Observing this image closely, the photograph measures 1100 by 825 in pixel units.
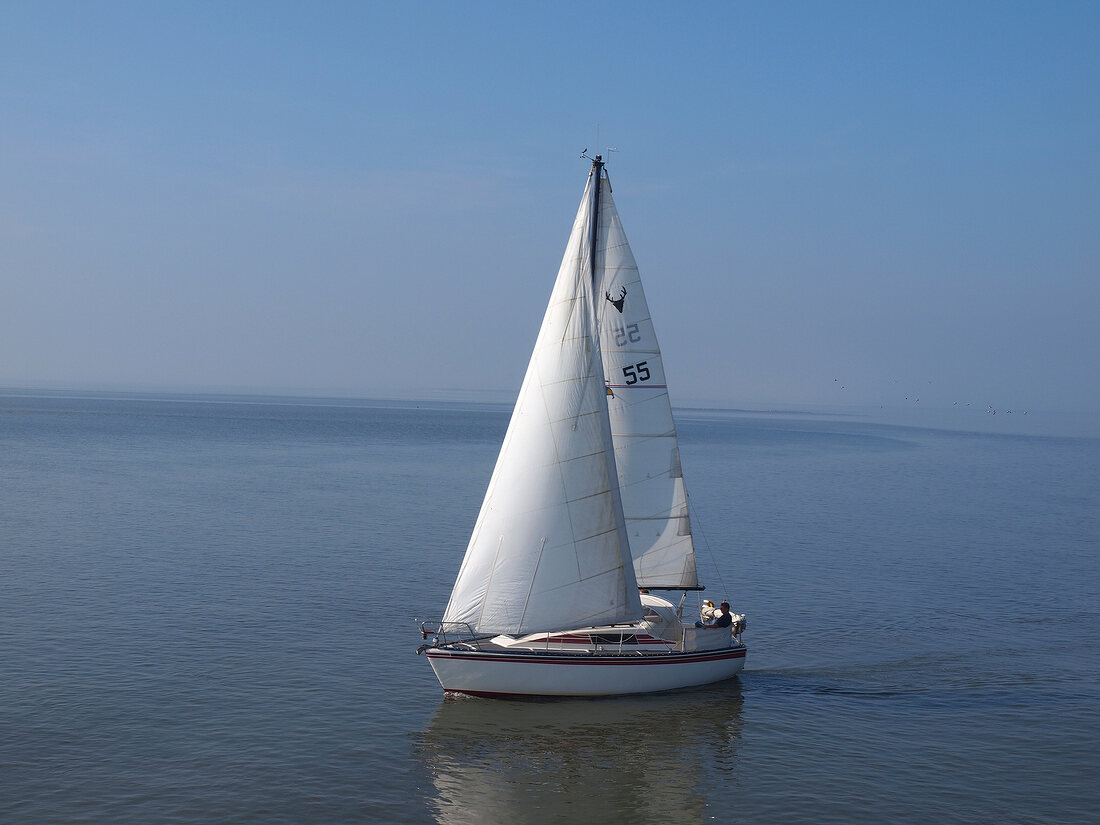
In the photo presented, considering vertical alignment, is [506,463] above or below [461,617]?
above

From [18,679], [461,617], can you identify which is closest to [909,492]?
[461,617]

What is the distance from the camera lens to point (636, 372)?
31.5 metres

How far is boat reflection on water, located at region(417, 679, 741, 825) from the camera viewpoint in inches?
925

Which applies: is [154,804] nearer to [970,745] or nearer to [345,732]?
[345,732]

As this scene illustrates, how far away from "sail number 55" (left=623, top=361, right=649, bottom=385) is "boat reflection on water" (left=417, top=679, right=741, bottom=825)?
10.0 metres

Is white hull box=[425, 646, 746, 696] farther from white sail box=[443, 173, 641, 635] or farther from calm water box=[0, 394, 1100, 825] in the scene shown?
white sail box=[443, 173, 641, 635]

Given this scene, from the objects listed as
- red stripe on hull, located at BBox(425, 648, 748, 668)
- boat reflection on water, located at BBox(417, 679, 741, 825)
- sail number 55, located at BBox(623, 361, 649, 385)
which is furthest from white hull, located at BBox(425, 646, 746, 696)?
sail number 55, located at BBox(623, 361, 649, 385)

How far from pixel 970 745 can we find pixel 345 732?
17786 mm

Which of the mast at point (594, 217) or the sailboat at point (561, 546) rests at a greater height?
the mast at point (594, 217)

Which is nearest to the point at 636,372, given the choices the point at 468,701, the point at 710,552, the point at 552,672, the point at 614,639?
the point at 614,639

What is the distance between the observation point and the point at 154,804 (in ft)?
74.0

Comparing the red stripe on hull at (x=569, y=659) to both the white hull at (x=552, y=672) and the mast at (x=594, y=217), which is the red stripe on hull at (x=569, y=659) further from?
the mast at (x=594, y=217)

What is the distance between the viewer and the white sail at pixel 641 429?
30.8 metres

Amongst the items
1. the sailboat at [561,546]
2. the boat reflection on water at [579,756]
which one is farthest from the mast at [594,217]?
the boat reflection on water at [579,756]
